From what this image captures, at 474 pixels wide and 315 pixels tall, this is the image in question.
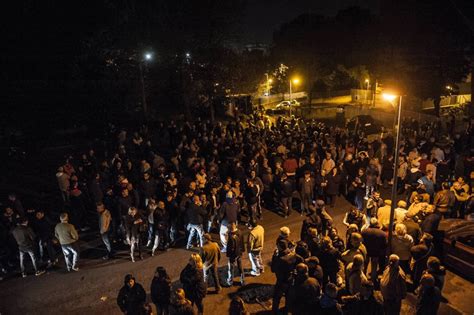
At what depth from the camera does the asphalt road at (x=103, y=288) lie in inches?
318

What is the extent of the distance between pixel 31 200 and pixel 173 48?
13.3 meters

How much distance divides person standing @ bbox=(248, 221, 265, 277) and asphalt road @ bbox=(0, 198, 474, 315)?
0.19 meters

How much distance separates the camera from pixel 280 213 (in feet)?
42.1

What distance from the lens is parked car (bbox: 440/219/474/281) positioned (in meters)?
8.34

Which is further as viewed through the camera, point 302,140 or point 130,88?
point 130,88

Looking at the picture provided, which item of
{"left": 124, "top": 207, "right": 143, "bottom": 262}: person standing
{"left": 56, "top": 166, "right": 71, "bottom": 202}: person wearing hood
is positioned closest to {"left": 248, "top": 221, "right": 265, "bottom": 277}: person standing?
{"left": 124, "top": 207, "right": 143, "bottom": 262}: person standing

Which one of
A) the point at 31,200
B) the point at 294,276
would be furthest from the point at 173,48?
the point at 294,276

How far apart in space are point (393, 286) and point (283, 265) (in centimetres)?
188

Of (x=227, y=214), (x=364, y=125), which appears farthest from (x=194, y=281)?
(x=364, y=125)

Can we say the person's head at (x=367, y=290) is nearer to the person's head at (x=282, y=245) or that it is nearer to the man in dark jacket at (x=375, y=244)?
the person's head at (x=282, y=245)

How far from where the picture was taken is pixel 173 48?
24188 millimetres

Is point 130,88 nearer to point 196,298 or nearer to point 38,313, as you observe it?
point 38,313

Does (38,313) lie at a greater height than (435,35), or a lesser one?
lesser

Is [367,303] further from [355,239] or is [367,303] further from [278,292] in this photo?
[278,292]
